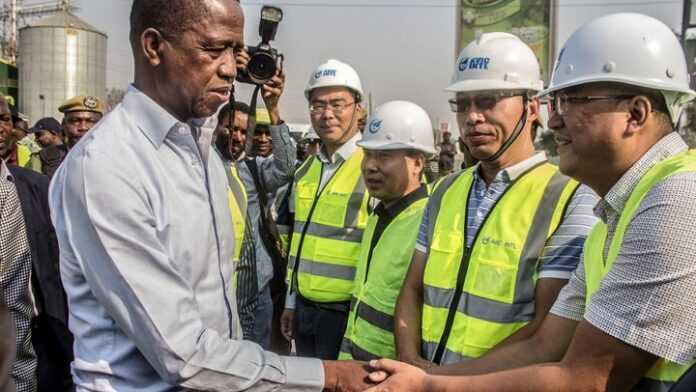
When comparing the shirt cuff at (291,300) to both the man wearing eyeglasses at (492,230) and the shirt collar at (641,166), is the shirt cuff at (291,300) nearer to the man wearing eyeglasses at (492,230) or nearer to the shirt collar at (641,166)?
the man wearing eyeglasses at (492,230)

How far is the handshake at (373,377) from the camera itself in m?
1.90

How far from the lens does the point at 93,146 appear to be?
1589mm

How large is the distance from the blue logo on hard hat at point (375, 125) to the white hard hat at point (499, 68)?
3.02 feet

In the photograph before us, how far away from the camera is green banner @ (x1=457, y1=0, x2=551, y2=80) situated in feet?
40.8

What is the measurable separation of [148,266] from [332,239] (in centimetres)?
239

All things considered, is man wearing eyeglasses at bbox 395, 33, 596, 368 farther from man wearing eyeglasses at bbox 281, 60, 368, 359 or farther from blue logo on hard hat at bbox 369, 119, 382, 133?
man wearing eyeglasses at bbox 281, 60, 368, 359

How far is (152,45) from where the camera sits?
1728mm

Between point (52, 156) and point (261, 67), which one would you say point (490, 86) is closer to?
point (261, 67)

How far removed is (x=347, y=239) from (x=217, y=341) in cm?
224

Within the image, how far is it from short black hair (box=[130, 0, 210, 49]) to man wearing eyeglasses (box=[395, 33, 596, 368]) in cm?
130

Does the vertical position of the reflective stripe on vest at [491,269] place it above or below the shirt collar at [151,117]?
below

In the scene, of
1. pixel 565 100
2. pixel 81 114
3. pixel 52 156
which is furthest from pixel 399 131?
pixel 52 156

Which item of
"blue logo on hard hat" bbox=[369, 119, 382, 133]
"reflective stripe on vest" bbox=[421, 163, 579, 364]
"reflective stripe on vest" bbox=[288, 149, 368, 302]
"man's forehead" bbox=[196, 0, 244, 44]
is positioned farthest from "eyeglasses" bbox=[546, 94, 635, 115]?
"reflective stripe on vest" bbox=[288, 149, 368, 302]

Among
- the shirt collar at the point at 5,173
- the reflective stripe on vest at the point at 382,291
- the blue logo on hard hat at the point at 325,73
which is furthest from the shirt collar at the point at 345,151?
the shirt collar at the point at 5,173
